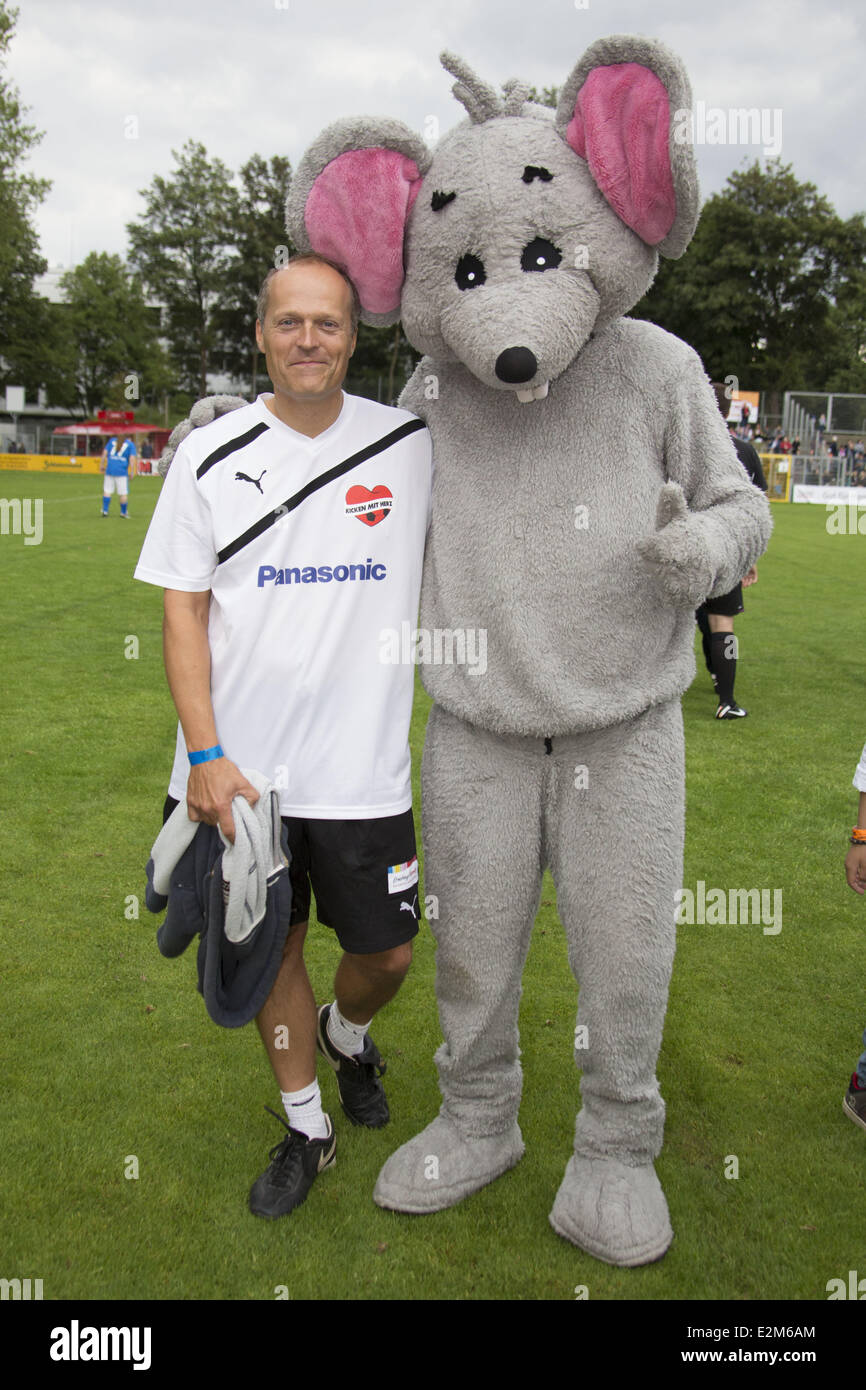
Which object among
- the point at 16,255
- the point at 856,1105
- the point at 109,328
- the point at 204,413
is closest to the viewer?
the point at 204,413

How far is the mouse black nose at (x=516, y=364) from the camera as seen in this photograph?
2520mm

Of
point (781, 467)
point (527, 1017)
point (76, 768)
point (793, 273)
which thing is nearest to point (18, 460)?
point (781, 467)

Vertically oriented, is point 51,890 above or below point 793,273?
below

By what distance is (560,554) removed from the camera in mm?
2750

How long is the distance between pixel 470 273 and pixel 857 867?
180 cm

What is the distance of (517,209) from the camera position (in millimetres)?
2680

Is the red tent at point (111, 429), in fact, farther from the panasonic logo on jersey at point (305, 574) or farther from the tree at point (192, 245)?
→ the panasonic logo on jersey at point (305, 574)

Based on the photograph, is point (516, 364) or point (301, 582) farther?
point (301, 582)

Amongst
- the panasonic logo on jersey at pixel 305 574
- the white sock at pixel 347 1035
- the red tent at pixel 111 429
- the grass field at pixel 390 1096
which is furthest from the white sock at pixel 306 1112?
the red tent at pixel 111 429

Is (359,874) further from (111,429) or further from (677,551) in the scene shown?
(111,429)

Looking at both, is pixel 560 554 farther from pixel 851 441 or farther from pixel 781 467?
pixel 851 441

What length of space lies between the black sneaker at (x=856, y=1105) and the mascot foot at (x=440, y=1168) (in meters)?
0.98

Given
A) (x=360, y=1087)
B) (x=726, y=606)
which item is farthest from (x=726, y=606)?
(x=360, y=1087)
